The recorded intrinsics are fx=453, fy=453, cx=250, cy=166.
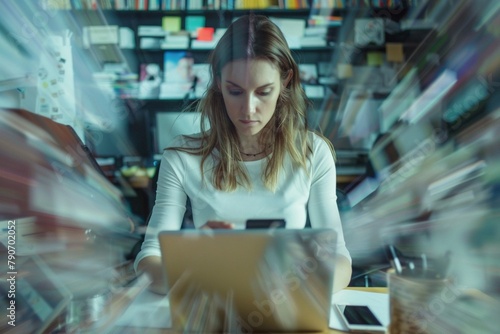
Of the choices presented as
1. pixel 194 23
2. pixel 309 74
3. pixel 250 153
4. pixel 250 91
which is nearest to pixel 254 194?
pixel 250 153

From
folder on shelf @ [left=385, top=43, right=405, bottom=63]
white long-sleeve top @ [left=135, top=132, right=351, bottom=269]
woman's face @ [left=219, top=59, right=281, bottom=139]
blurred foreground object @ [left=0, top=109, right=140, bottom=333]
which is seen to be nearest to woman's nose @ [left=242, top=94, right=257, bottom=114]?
woman's face @ [left=219, top=59, right=281, bottom=139]

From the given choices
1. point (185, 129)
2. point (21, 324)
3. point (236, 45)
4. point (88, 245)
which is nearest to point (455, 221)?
point (236, 45)

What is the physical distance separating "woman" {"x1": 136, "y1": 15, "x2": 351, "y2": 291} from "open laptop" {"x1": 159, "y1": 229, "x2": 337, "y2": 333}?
452mm

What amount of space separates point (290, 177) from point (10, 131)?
1068 mm

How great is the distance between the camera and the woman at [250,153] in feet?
3.56

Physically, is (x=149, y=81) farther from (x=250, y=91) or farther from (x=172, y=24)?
(x=250, y=91)

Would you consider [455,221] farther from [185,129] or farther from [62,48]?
[62,48]

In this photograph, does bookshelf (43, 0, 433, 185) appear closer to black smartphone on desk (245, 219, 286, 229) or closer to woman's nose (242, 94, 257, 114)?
woman's nose (242, 94, 257, 114)

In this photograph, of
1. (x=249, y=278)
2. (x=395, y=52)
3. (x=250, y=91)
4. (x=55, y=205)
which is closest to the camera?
(x=249, y=278)

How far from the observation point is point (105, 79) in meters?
2.95

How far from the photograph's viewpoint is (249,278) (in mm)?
569

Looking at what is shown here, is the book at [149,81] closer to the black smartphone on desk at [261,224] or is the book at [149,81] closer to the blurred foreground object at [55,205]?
the blurred foreground object at [55,205]

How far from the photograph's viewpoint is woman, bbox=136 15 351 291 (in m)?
1.09

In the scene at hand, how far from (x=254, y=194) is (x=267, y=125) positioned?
0.20m
